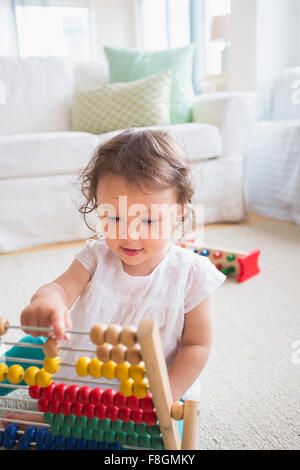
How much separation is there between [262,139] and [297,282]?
116 cm

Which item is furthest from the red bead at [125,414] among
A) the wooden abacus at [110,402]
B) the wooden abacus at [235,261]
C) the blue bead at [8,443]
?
the wooden abacus at [235,261]

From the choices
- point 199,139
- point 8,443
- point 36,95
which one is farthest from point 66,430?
point 36,95

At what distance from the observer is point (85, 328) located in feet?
2.70

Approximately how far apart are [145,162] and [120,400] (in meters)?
0.37

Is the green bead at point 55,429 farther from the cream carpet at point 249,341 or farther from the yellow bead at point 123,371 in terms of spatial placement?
the cream carpet at point 249,341

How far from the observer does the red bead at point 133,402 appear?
1.98ft

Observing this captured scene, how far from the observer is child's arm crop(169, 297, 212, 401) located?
71 centimetres

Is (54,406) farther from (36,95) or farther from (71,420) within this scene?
(36,95)

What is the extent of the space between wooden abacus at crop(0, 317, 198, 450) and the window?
5468 millimetres

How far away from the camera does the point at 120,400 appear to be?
612 millimetres

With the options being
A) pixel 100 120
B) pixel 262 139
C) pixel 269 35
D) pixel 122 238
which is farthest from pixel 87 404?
pixel 269 35

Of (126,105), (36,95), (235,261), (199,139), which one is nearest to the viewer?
(235,261)

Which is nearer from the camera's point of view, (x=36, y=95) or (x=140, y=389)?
(x=140, y=389)

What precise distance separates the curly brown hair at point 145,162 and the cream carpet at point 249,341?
455 mm
